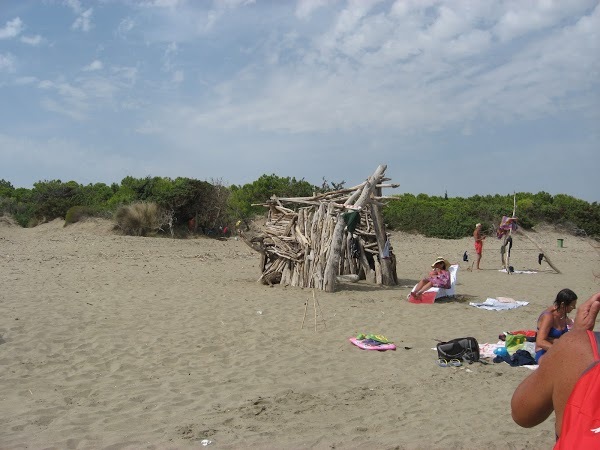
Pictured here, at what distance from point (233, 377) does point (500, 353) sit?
310 cm

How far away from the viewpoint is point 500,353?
6.70 metres

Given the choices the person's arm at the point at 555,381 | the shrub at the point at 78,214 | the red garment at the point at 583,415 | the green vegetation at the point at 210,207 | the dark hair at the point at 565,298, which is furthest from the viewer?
the shrub at the point at 78,214

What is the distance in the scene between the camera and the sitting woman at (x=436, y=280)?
10810 mm

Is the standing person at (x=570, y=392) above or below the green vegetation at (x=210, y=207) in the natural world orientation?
below

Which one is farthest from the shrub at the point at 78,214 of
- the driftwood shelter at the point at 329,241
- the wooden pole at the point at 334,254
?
the wooden pole at the point at 334,254

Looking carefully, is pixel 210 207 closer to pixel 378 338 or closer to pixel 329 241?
pixel 329 241

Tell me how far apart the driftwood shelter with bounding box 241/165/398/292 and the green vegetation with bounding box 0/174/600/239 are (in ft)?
30.2

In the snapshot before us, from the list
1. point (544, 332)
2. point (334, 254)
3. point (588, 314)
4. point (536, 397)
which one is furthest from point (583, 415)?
point (334, 254)

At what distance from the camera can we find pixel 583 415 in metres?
1.87

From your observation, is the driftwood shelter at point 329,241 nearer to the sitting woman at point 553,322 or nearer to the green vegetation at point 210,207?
the sitting woman at point 553,322

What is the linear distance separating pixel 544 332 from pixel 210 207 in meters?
20.6

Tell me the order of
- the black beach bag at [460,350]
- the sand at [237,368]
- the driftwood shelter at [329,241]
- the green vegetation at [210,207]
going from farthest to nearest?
the green vegetation at [210,207] < the driftwood shelter at [329,241] < the black beach bag at [460,350] < the sand at [237,368]

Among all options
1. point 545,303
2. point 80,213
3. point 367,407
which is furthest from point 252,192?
point 367,407

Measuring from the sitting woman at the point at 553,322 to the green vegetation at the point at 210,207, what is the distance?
16624 mm
